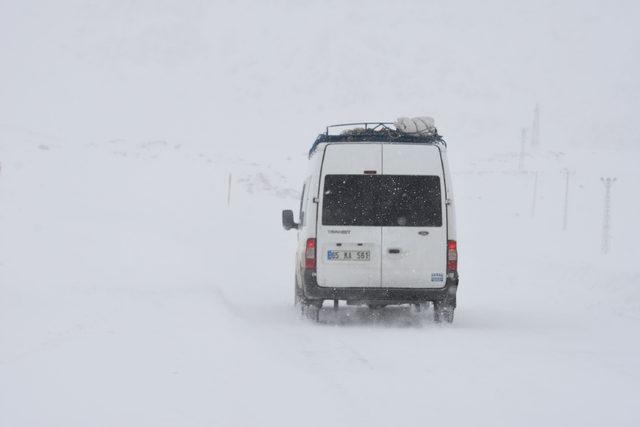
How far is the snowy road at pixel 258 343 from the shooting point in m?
5.78

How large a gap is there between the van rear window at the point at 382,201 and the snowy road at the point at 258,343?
1445mm

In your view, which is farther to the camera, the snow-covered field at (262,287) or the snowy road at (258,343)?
the snow-covered field at (262,287)

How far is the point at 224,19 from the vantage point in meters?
143

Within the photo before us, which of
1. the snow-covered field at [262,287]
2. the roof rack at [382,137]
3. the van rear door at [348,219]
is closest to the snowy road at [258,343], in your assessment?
the snow-covered field at [262,287]

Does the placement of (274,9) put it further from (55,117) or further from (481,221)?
(481,221)

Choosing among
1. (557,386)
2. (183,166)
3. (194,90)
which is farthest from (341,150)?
(194,90)

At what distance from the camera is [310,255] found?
11234 mm

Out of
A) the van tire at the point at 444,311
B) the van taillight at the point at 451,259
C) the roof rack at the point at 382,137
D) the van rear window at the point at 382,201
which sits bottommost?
the van tire at the point at 444,311

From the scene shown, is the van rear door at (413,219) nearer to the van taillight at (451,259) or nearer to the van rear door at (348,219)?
the van taillight at (451,259)

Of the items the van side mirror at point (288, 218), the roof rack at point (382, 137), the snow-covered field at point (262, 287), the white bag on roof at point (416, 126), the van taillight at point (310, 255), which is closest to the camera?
the snow-covered field at point (262, 287)

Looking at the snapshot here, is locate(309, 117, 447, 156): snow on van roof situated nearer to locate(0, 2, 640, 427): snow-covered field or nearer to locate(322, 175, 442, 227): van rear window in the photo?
locate(322, 175, 442, 227): van rear window

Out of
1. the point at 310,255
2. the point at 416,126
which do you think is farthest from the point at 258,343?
the point at 416,126

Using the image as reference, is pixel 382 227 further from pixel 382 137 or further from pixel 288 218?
pixel 288 218

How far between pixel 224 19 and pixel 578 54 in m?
57.9
